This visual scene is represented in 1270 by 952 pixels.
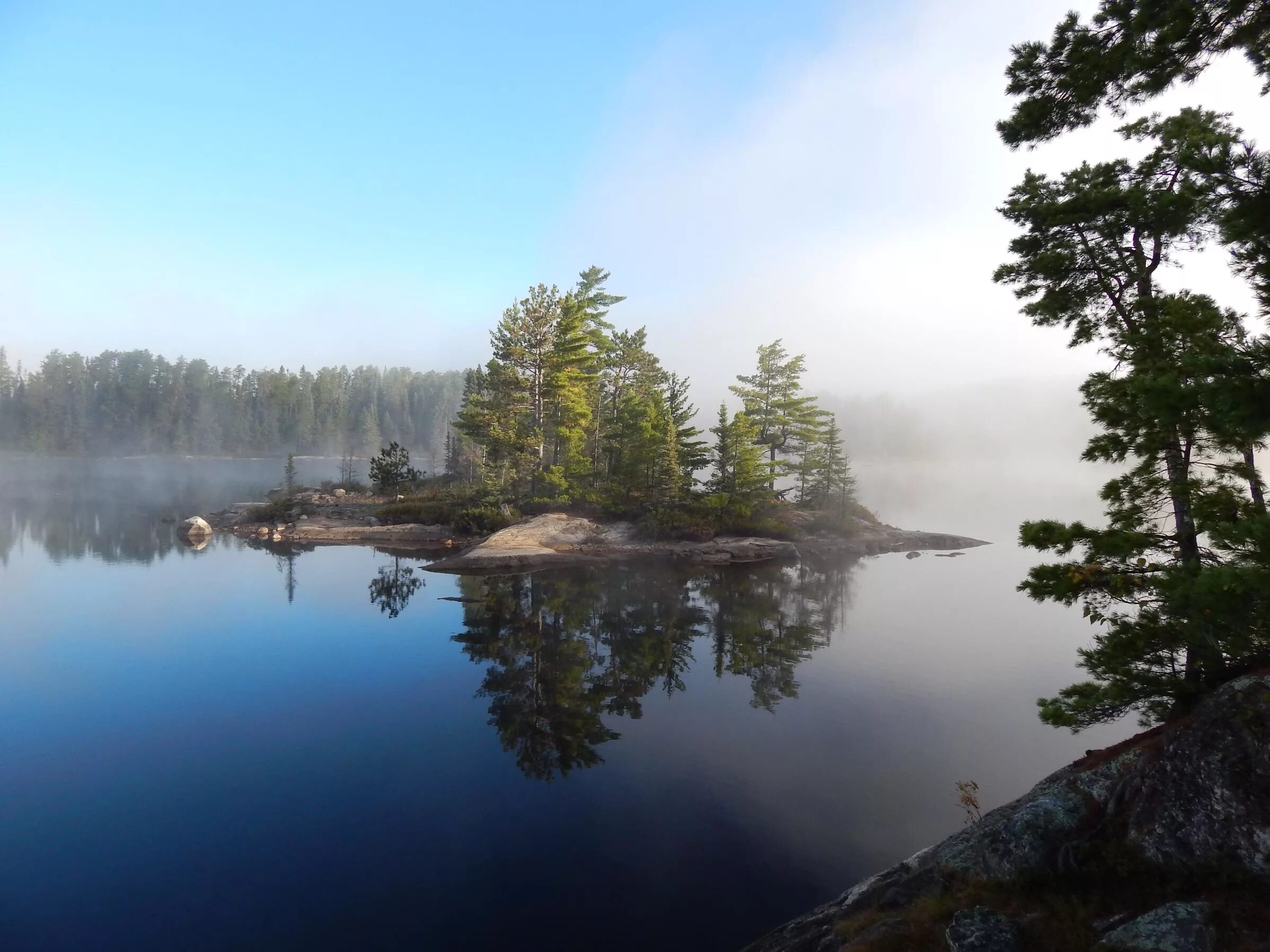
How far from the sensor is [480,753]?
1206 centimetres

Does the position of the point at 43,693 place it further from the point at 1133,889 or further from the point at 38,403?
the point at 38,403

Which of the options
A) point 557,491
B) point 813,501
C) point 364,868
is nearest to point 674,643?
point 364,868

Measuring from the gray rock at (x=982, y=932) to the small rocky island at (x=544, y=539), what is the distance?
86.6 feet

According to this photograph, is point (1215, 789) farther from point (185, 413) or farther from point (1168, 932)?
point (185, 413)

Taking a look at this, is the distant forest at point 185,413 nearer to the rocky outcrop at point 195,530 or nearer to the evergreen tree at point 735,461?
the rocky outcrop at point 195,530

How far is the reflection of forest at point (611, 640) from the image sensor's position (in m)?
13.6

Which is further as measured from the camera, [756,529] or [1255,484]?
[756,529]

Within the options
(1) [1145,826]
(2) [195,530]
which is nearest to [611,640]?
(1) [1145,826]

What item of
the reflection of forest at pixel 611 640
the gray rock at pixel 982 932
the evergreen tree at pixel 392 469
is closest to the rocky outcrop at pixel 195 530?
the evergreen tree at pixel 392 469

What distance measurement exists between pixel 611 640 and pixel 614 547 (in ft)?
54.4

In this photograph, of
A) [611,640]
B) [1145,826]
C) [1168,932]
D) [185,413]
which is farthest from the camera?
[185,413]

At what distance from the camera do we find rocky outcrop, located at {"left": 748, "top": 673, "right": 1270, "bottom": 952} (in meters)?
4.71

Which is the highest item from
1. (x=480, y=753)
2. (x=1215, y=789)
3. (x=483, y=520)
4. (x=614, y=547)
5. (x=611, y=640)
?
(x=483, y=520)

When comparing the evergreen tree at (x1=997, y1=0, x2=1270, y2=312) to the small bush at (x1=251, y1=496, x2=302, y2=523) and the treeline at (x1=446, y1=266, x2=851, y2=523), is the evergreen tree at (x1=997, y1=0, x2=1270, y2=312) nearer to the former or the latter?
the treeline at (x1=446, y1=266, x2=851, y2=523)
